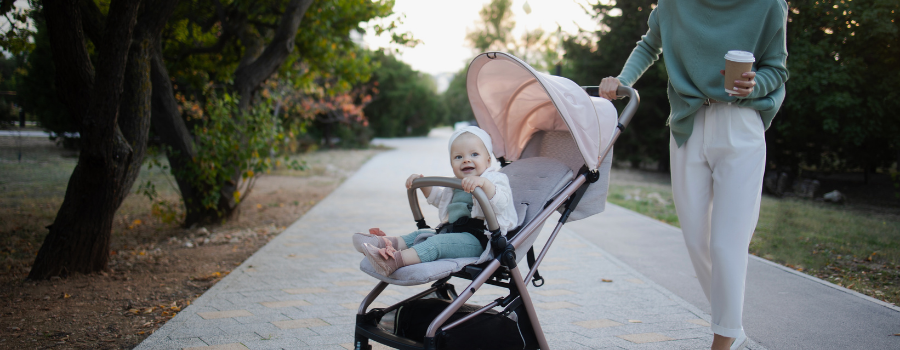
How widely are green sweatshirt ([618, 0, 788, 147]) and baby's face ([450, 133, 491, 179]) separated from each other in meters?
0.96

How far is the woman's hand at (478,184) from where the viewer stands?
2479mm

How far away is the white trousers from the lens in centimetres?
261

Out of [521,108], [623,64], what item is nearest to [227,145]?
[521,108]

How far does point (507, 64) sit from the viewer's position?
3.29 metres

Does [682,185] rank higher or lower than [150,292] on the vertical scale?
higher

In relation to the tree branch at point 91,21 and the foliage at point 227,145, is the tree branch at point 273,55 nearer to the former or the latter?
the foliage at point 227,145

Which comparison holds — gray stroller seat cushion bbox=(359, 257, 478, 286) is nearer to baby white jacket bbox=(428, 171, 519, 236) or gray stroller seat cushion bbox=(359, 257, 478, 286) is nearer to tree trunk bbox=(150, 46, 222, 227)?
baby white jacket bbox=(428, 171, 519, 236)

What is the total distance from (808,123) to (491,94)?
893 cm

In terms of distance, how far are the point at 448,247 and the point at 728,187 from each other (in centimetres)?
130

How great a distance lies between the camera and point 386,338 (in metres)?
2.58

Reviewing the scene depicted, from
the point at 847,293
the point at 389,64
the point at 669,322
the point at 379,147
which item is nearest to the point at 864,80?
the point at 847,293

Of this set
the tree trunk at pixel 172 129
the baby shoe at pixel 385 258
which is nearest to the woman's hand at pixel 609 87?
the baby shoe at pixel 385 258

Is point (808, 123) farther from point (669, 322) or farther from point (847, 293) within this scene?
point (669, 322)

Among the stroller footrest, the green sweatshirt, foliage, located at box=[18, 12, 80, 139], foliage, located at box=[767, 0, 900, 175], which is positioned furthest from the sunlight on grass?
foliage, located at box=[18, 12, 80, 139]
